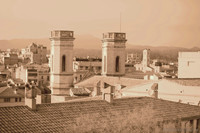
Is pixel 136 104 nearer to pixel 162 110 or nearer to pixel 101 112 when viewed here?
pixel 162 110

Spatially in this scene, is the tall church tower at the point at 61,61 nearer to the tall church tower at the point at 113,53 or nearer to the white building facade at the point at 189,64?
the tall church tower at the point at 113,53

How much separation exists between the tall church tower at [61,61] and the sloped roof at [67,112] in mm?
19381

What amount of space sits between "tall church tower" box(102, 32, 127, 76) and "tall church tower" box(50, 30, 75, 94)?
3.49 meters

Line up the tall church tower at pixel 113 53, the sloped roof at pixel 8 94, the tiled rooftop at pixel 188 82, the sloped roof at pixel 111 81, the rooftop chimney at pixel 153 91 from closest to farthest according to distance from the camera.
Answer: the rooftop chimney at pixel 153 91 → the tiled rooftop at pixel 188 82 → the sloped roof at pixel 111 81 → the sloped roof at pixel 8 94 → the tall church tower at pixel 113 53

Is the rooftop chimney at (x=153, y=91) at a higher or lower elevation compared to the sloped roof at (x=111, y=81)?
higher

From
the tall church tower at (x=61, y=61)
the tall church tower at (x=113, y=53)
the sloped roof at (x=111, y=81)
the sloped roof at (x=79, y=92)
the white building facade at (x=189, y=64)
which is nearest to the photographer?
the white building facade at (x=189, y=64)

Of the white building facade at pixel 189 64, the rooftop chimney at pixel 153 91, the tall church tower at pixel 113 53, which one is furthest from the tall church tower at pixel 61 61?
the rooftop chimney at pixel 153 91

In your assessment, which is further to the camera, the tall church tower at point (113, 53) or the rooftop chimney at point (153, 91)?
the tall church tower at point (113, 53)

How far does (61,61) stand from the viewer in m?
37.0

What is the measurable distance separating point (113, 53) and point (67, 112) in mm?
24080

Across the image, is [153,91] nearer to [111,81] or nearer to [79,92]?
[79,92]

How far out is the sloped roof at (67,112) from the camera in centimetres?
1245

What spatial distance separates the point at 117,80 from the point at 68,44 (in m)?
6.30

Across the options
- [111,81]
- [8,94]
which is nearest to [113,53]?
[111,81]
